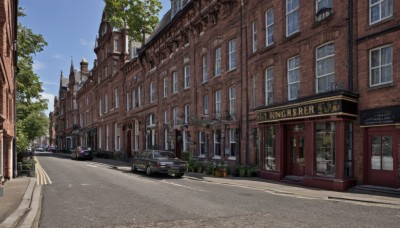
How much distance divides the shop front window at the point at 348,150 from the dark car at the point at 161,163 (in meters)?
8.70

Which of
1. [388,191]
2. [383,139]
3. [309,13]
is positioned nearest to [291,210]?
[388,191]

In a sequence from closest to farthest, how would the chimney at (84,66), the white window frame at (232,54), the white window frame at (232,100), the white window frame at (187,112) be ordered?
the white window frame at (232,100), the white window frame at (232,54), the white window frame at (187,112), the chimney at (84,66)

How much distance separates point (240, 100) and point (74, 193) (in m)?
11.9

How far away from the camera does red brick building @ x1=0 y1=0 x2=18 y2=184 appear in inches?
514

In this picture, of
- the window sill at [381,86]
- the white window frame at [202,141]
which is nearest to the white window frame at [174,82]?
the white window frame at [202,141]

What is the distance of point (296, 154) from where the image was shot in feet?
59.3

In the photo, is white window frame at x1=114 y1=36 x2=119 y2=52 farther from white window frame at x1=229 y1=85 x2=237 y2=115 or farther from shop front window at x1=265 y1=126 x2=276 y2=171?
shop front window at x1=265 y1=126 x2=276 y2=171

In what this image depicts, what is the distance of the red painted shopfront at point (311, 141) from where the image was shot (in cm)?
1464

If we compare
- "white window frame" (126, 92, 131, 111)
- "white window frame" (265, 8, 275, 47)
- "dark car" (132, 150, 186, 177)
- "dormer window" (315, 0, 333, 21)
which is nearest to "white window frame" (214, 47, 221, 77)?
"white window frame" (265, 8, 275, 47)

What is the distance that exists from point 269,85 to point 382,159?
7.77 metres

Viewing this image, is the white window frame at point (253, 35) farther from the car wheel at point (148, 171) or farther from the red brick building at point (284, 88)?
the car wheel at point (148, 171)

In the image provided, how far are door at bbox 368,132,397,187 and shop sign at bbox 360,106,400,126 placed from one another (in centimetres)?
51

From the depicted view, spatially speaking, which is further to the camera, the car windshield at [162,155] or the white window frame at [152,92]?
the white window frame at [152,92]

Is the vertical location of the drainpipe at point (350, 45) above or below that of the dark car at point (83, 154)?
above
